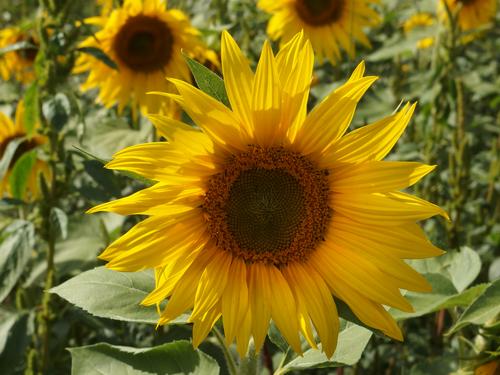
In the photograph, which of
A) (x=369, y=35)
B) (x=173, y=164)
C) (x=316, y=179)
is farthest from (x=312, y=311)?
(x=369, y=35)

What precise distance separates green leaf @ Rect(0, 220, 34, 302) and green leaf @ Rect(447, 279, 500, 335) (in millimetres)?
1214

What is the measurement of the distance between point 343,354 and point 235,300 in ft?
0.84

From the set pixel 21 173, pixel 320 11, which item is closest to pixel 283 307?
pixel 21 173

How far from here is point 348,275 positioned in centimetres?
134

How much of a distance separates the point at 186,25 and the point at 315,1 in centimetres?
88

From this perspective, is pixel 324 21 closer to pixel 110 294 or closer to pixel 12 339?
pixel 12 339

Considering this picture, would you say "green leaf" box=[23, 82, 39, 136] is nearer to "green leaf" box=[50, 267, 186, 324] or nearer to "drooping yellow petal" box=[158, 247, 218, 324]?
"green leaf" box=[50, 267, 186, 324]

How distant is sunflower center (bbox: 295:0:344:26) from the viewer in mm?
3402

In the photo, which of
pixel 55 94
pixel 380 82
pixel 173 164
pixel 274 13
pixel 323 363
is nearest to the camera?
pixel 173 164

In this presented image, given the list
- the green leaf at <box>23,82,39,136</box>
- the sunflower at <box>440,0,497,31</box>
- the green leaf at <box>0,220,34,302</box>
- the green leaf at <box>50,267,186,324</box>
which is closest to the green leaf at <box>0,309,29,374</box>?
the green leaf at <box>0,220,34,302</box>

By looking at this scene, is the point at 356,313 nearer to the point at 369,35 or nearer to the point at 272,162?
the point at 272,162

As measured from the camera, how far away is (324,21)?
11.4ft

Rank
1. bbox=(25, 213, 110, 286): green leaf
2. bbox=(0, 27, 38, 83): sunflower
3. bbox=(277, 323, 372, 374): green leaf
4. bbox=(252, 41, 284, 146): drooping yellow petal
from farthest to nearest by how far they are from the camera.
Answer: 1. bbox=(0, 27, 38, 83): sunflower
2. bbox=(25, 213, 110, 286): green leaf
3. bbox=(277, 323, 372, 374): green leaf
4. bbox=(252, 41, 284, 146): drooping yellow petal

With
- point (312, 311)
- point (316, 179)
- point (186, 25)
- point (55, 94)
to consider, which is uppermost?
point (186, 25)
